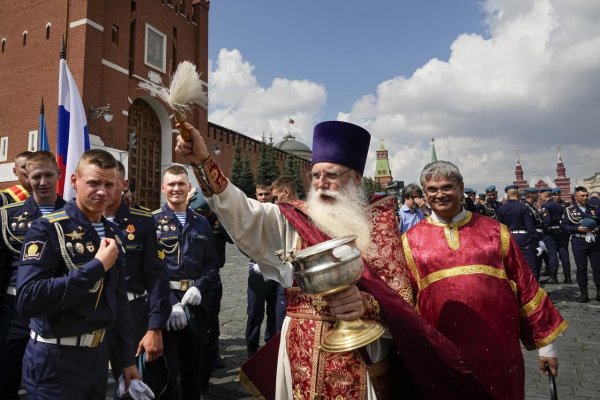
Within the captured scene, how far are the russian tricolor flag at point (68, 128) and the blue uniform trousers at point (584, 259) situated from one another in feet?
31.4

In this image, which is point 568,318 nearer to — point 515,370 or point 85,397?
point 515,370

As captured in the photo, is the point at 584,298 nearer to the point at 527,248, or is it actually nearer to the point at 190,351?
the point at 527,248

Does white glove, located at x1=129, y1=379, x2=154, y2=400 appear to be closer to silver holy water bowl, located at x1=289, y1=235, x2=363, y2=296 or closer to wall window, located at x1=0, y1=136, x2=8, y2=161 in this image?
silver holy water bowl, located at x1=289, y1=235, x2=363, y2=296

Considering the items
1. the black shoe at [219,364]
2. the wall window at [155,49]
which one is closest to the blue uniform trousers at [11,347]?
the black shoe at [219,364]

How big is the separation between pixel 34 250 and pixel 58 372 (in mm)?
681

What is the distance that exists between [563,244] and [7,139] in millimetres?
24803

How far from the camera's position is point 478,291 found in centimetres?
272

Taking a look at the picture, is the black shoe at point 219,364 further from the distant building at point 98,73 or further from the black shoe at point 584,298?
the distant building at point 98,73

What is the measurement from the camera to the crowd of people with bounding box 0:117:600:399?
2.04m

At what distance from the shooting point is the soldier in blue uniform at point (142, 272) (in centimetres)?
319

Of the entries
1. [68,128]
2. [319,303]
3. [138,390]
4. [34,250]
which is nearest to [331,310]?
[319,303]

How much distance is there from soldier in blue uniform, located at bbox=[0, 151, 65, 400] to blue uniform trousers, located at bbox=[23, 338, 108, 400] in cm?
100

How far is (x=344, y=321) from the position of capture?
1.69m

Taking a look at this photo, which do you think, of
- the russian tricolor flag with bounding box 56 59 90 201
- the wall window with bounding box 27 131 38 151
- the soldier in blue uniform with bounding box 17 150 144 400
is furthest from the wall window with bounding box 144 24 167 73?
the soldier in blue uniform with bounding box 17 150 144 400
